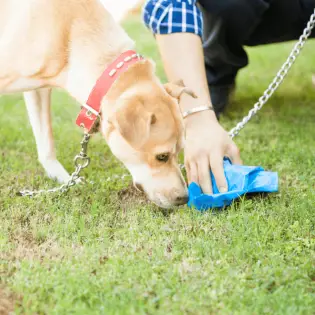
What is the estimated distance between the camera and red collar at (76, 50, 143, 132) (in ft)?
9.25

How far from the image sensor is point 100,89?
9.26ft

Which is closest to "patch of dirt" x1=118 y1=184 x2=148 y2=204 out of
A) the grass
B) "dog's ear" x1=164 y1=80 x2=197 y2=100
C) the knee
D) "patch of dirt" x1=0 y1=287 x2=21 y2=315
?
the grass

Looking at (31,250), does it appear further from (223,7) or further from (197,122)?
(223,7)

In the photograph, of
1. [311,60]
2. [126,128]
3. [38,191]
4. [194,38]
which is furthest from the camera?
[311,60]

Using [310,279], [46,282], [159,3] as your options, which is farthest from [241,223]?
[159,3]

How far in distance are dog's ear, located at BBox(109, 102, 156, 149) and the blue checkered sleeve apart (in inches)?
38.7

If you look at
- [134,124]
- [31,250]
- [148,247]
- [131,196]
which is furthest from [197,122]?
[31,250]

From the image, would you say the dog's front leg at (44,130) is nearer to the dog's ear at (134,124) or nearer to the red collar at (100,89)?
the red collar at (100,89)

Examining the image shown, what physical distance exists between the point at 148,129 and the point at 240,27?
6.98ft

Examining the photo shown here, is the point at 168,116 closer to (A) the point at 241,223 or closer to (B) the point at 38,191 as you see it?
(A) the point at 241,223

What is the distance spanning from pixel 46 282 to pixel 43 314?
0.17 metres

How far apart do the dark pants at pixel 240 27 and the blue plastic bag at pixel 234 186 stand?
5.36 ft

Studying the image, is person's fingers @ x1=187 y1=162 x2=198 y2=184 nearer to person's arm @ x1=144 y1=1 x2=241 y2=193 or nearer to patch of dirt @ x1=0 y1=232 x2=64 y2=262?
person's arm @ x1=144 y1=1 x2=241 y2=193

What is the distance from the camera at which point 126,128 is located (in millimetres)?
2600
